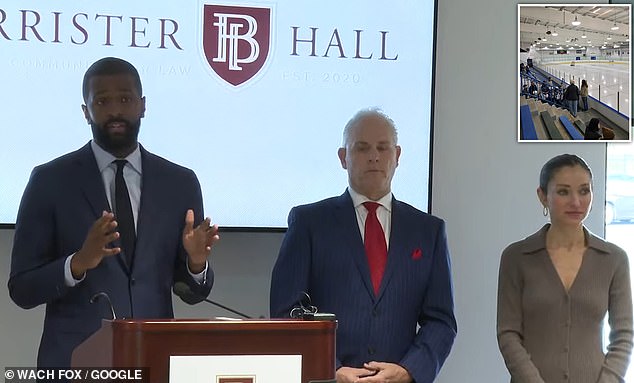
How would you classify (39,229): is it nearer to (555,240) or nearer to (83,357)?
(83,357)

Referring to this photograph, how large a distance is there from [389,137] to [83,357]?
151cm

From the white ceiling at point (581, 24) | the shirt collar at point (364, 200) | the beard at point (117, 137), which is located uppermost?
the white ceiling at point (581, 24)

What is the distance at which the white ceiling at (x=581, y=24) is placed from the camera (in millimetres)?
4246

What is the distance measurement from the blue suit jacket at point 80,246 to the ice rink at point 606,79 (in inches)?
78.7

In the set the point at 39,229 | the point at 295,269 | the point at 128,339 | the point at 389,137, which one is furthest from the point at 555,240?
the point at 128,339

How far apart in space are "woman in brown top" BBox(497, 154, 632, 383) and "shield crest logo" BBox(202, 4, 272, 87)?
128 cm

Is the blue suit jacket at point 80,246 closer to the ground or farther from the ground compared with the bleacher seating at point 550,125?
closer to the ground

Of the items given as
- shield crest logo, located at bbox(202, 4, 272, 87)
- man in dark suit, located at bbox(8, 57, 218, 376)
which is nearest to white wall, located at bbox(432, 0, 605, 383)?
shield crest logo, located at bbox(202, 4, 272, 87)

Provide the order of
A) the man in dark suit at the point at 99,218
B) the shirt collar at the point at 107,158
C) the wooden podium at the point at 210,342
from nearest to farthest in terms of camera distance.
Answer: the wooden podium at the point at 210,342
the man in dark suit at the point at 99,218
the shirt collar at the point at 107,158

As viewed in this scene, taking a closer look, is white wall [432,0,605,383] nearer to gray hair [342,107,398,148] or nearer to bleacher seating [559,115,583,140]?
bleacher seating [559,115,583,140]

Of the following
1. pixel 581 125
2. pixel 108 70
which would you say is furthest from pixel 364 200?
pixel 581 125

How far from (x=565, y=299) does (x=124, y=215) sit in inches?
59.7

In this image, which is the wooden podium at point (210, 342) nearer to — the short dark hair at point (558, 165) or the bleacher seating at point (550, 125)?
the short dark hair at point (558, 165)

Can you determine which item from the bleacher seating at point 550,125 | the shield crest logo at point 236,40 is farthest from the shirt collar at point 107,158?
the bleacher seating at point 550,125
